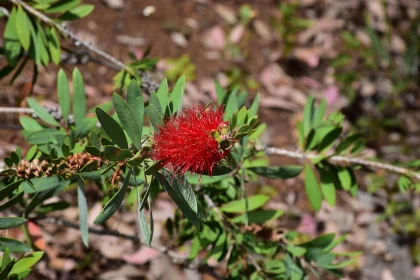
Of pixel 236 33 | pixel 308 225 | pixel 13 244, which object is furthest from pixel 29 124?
pixel 236 33

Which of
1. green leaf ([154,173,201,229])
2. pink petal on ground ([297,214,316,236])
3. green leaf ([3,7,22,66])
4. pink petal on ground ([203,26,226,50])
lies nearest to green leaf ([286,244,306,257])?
green leaf ([154,173,201,229])

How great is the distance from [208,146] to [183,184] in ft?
0.40

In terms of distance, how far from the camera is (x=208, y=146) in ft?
3.24

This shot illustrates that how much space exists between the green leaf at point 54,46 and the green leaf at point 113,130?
2.23 feet

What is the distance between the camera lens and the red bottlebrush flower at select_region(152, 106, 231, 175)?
0.99 metres

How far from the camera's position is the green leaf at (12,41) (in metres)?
1.56

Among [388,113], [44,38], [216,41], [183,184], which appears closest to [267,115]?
[216,41]

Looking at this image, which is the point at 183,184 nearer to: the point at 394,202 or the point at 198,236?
the point at 198,236

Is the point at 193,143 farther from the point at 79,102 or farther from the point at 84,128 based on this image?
the point at 79,102

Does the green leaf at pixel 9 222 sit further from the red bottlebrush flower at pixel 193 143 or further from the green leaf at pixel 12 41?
the green leaf at pixel 12 41

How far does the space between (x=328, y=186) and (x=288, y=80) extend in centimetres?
248

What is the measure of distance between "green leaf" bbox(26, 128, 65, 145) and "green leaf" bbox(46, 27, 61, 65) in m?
0.26

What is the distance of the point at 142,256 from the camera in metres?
2.76

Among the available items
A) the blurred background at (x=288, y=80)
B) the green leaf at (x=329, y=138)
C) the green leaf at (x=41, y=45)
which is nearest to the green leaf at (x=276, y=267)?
the green leaf at (x=329, y=138)
